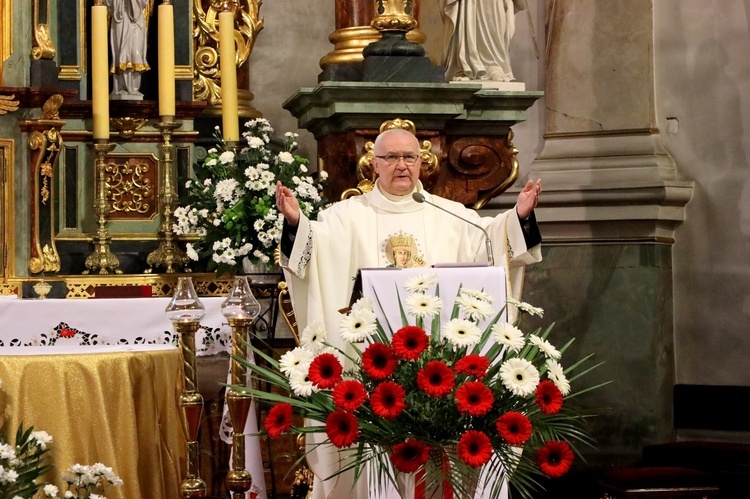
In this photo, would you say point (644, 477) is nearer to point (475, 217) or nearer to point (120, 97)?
point (475, 217)

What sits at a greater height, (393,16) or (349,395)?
(393,16)

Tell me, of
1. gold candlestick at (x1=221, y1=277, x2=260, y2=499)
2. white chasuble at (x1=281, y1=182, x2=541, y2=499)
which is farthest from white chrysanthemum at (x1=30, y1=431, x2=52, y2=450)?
white chasuble at (x1=281, y1=182, x2=541, y2=499)

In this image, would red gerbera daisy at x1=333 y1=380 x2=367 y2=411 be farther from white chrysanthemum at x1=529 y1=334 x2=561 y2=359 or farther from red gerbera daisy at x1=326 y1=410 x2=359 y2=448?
white chrysanthemum at x1=529 y1=334 x2=561 y2=359

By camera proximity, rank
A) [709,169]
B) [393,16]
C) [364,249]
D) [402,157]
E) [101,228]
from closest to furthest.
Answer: [402,157], [364,249], [101,228], [393,16], [709,169]

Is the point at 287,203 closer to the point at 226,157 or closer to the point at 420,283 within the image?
the point at 226,157

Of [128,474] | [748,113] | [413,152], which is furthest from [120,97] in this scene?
[748,113]

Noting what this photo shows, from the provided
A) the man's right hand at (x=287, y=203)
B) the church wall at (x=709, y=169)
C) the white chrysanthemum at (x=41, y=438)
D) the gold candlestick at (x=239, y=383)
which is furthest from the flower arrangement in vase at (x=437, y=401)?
the church wall at (x=709, y=169)

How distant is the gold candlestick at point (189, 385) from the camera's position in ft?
16.6

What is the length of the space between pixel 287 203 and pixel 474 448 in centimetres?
189

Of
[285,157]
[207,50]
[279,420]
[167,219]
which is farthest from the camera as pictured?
[207,50]

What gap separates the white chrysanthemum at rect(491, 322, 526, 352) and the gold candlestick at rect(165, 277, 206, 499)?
56.2 inches

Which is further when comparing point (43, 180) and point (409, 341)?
point (43, 180)

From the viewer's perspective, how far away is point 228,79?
677cm

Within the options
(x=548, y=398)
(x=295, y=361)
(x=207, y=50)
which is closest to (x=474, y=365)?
(x=548, y=398)
